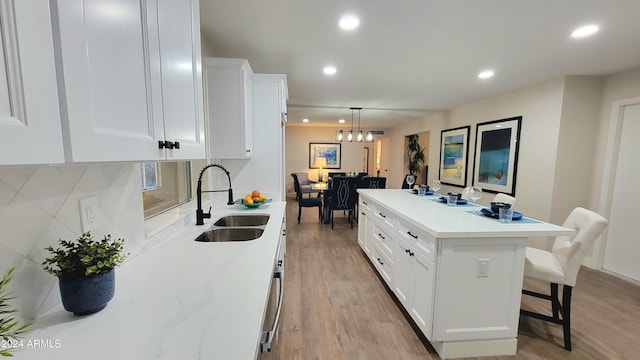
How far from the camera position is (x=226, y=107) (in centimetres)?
222

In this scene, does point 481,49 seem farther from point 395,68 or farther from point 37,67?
point 37,67

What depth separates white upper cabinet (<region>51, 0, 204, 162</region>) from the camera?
0.53 meters

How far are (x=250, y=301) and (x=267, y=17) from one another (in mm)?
1954

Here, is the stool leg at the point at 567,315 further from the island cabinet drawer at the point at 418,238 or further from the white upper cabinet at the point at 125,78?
the white upper cabinet at the point at 125,78

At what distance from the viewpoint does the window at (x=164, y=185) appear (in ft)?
5.27

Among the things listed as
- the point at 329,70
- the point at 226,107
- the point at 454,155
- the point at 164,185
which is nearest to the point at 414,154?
the point at 454,155

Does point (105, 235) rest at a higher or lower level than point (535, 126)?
lower

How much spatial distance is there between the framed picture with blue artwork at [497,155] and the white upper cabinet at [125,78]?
4367mm

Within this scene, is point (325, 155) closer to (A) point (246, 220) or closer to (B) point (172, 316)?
(A) point (246, 220)

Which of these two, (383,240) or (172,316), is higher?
(172,316)

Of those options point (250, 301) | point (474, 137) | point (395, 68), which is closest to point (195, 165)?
point (250, 301)

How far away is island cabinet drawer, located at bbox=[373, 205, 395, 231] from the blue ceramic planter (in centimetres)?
210

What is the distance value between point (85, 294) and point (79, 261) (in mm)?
103

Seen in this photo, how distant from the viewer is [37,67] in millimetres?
464
